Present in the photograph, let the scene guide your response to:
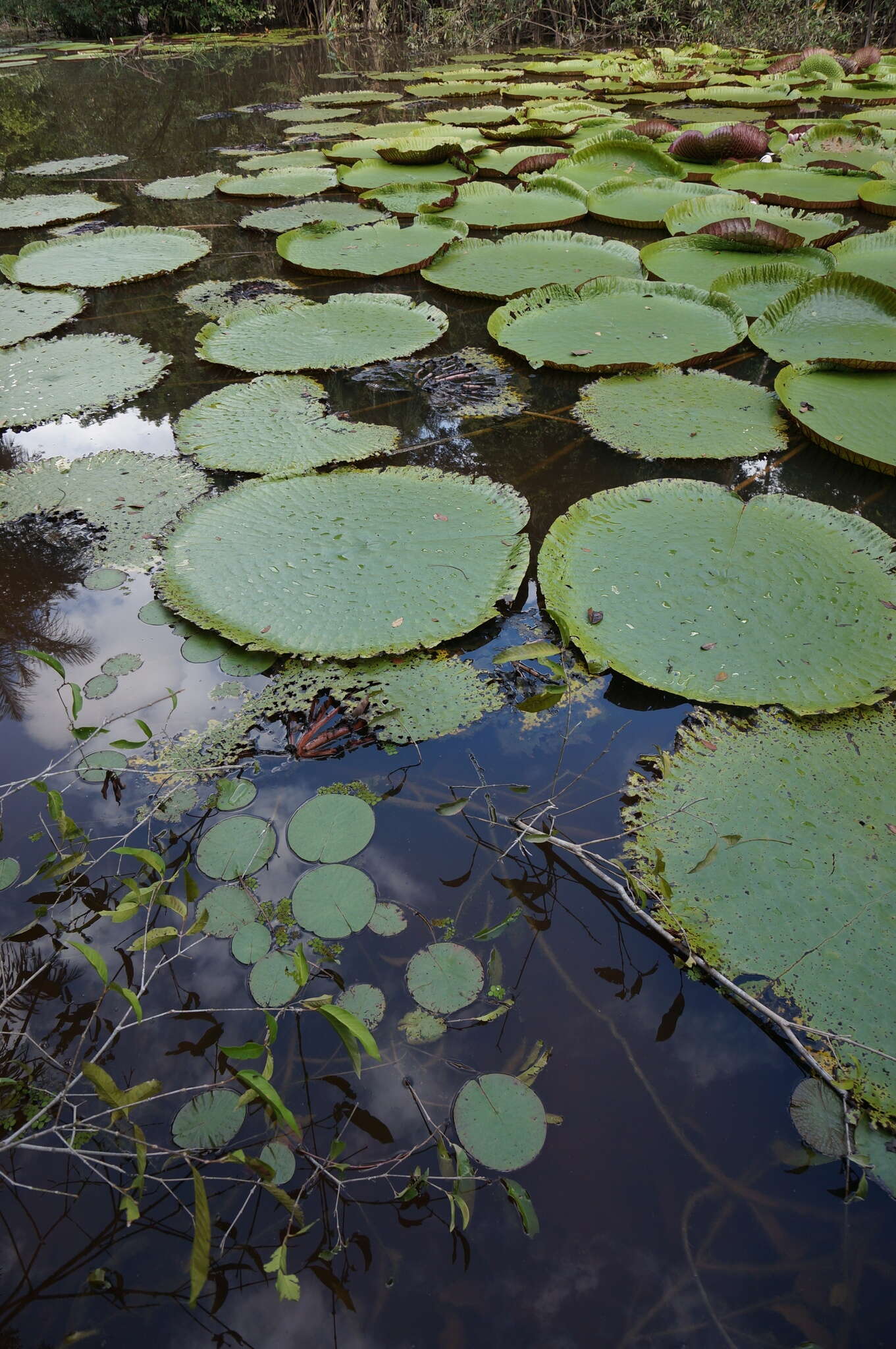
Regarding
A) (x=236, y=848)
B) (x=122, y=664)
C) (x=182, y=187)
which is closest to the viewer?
(x=236, y=848)

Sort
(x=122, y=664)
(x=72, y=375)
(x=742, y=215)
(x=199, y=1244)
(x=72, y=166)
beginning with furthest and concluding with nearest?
(x=72, y=166) → (x=742, y=215) → (x=72, y=375) → (x=122, y=664) → (x=199, y=1244)

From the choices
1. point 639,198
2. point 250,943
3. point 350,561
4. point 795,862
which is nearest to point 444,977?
point 250,943

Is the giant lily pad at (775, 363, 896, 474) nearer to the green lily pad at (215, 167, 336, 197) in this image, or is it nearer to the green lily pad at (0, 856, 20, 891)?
the green lily pad at (0, 856, 20, 891)

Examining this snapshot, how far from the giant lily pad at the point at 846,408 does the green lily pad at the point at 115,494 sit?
198 centimetres

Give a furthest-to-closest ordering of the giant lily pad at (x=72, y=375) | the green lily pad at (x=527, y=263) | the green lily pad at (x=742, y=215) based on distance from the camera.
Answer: the green lily pad at (x=742, y=215) < the green lily pad at (x=527, y=263) < the giant lily pad at (x=72, y=375)

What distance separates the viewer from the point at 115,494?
2.38 meters

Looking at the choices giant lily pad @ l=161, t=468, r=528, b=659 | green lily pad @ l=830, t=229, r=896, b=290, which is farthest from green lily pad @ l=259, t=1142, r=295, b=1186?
green lily pad @ l=830, t=229, r=896, b=290

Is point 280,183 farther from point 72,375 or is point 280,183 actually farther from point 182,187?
point 72,375

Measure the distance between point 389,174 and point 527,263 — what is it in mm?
2187

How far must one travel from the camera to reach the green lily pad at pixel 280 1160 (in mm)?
1010

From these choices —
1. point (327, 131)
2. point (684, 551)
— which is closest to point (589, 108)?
point (327, 131)

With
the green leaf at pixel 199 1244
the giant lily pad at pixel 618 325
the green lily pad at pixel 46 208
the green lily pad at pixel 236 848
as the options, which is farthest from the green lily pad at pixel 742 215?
the green leaf at pixel 199 1244

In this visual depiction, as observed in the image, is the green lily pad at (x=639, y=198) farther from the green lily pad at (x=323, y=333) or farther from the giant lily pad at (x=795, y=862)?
the giant lily pad at (x=795, y=862)

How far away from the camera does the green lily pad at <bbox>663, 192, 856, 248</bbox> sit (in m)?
4.07
